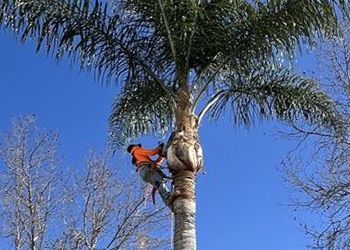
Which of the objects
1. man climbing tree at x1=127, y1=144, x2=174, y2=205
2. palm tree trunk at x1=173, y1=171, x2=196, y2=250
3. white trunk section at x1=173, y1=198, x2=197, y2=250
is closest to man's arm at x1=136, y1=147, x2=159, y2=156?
man climbing tree at x1=127, y1=144, x2=174, y2=205

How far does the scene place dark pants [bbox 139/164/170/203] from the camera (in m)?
7.45

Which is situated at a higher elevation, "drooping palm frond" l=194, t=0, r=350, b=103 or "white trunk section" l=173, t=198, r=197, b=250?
"drooping palm frond" l=194, t=0, r=350, b=103

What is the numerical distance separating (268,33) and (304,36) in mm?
462

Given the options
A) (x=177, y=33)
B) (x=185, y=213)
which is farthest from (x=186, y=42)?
(x=185, y=213)

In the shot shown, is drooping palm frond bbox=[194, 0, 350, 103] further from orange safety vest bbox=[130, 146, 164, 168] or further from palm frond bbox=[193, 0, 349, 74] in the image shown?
orange safety vest bbox=[130, 146, 164, 168]

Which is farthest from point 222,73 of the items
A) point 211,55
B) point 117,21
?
point 117,21

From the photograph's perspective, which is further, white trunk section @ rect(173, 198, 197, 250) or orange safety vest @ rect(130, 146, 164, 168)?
orange safety vest @ rect(130, 146, 164, 168)

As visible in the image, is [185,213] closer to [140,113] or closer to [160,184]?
[160,184]

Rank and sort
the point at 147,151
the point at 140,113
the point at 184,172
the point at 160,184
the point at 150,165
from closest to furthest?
the point at 184,172 → the point at 160,184 → the point at 150,165 → the point at 147,151 → the point at 140,113

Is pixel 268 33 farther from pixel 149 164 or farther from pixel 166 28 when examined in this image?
pixel 149 164

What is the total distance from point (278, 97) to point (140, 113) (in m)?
1.94

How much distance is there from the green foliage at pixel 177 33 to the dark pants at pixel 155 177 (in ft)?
3.04

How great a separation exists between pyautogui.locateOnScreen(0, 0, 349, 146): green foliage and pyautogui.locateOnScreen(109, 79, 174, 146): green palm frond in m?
0.03

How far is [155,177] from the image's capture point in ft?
25.0
